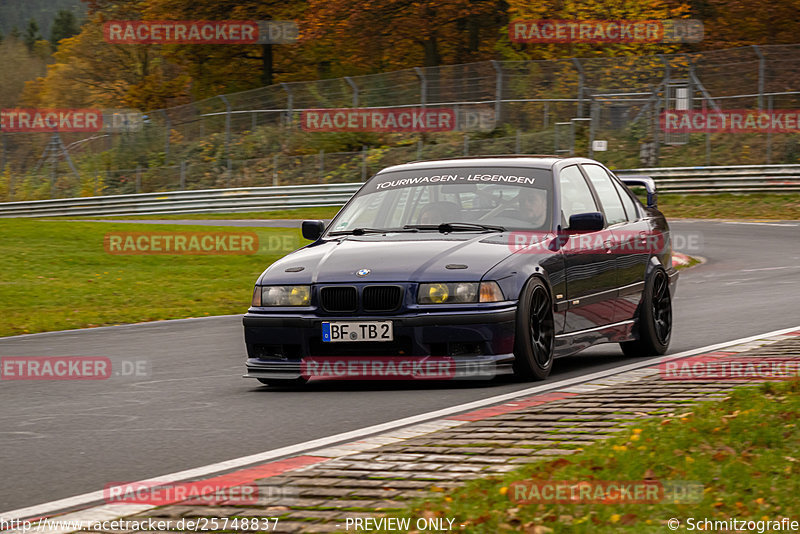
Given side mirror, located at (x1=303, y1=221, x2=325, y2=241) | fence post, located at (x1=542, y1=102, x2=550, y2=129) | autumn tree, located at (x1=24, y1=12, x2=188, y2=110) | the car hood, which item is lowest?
the car hood

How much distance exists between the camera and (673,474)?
5.16 metres

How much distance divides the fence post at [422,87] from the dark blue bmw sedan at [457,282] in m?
32.0

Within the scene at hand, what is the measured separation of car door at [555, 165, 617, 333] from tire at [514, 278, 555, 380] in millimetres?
347

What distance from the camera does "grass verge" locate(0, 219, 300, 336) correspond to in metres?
17.0

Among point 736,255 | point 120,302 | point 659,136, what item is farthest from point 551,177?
point 659,136

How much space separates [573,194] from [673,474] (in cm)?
508

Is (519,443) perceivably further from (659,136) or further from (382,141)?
(382,141)

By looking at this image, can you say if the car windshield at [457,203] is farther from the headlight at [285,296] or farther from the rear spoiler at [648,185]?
the rear spoiler at [648,185]

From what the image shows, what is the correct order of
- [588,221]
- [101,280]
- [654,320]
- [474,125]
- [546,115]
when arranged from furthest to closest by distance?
1. [474,125]
2. [546,115]
3. [101,280]
4. [654,320]
5. [588,221]

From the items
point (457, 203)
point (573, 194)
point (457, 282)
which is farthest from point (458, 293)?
point (573, 194)

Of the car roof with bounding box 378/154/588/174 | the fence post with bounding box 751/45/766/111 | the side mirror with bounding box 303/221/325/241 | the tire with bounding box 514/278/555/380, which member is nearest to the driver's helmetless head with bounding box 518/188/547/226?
the car roof with bounding box 378/154/588/174

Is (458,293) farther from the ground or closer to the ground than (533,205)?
closer to the ground

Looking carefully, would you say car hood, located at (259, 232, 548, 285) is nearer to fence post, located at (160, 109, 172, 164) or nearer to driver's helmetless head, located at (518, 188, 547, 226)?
driver's helmetless head, located at (518, 188, 547, 226)

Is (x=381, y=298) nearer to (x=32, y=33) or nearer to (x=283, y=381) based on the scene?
(x=283, y=381)
